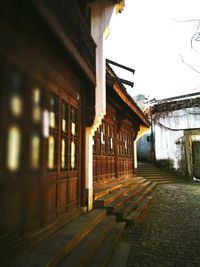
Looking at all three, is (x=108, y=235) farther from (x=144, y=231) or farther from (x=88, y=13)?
(x=88, y=13)

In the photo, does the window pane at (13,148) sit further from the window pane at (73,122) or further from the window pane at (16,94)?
the window pane at (73,122)

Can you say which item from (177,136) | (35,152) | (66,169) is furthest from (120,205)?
(177,136)

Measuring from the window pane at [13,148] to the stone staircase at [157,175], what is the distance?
1384 cm

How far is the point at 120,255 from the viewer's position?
12.6 ft

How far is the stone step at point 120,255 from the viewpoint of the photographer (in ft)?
11.5

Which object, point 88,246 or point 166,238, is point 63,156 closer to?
point 88,246

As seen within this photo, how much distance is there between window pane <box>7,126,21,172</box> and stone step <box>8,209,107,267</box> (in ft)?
8.24

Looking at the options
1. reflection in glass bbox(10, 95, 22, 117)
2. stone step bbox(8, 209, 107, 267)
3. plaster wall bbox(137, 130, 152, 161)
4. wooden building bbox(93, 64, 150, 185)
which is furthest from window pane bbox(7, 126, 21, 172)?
plaster wall bbox(137, 130, 152, 161)

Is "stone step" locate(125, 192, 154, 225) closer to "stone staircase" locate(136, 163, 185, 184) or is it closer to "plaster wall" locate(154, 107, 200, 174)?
"stone staircase" locate(136, 163, 185, 184)

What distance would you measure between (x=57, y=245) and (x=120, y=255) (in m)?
1.31

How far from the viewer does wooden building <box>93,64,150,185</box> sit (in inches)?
284

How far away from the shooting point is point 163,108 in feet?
57.4

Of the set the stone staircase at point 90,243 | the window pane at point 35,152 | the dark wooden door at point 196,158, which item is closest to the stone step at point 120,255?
the stone staircase at point 90,243

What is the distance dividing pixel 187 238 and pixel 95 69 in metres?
4.00
